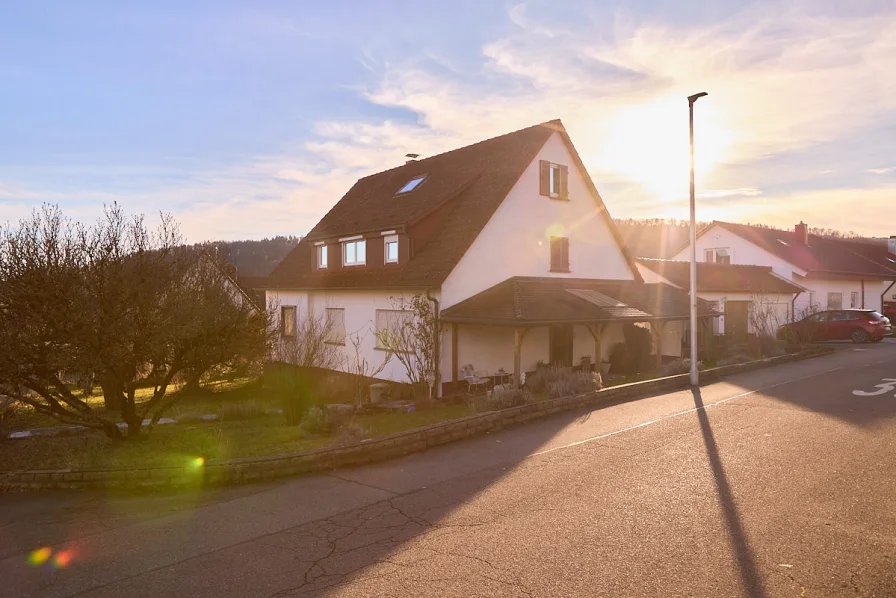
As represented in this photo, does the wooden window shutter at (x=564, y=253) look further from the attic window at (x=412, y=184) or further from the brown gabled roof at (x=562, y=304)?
the attic window at (x=412, y=184)

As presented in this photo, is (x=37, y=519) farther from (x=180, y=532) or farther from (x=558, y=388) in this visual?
(x=558, y=388)

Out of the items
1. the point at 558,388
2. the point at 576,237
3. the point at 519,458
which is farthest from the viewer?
the point at 576,237

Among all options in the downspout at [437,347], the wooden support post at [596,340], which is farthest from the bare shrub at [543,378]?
the downspout at [437,347]

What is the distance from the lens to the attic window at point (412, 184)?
23.7m

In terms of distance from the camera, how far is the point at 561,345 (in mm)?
20469

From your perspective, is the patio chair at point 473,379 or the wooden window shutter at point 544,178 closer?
the patio chair at point 473,379

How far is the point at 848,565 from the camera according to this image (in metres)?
5.44

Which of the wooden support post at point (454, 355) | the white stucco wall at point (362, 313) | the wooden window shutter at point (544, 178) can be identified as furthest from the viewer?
the wooden window shutter at point (544, 178)

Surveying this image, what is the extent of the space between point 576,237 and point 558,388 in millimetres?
9148

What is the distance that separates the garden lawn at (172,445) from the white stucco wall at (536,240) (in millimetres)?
5847

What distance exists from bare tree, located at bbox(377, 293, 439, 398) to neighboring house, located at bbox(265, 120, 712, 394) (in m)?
0.45

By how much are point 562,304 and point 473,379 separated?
363cm

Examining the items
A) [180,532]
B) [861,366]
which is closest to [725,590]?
[180,532]

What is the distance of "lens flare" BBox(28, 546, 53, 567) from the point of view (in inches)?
239
